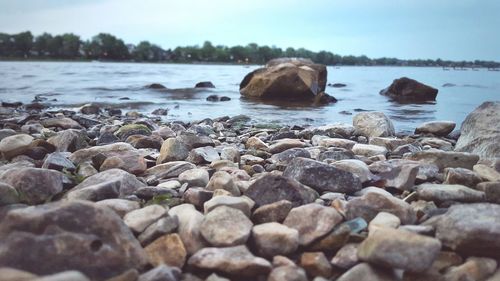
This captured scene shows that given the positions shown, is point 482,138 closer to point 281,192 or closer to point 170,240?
point 281,192

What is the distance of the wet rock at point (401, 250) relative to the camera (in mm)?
1738

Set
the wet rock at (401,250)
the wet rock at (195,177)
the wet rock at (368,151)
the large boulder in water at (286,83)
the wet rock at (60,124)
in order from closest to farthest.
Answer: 1. the wet rock at (401,250)
2. the wet rock at (195,177)
3. the wet rock at (368,151)
4. the wet rock at (60,124)
5. the large boulder in water at (286,83)

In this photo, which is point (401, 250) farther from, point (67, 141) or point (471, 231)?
point (67, 141)

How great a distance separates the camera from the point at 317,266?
1840 millimetres

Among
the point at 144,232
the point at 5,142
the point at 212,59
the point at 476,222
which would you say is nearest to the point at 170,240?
the point at 144,232

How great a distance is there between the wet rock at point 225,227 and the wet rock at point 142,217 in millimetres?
246

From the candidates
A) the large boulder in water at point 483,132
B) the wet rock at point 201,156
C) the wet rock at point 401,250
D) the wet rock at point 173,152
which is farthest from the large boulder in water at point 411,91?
the wet rock at point 401,250

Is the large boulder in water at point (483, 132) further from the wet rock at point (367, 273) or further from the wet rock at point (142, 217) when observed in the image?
the wet rock at point (142, 217)

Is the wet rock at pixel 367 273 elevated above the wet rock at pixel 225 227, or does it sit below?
below

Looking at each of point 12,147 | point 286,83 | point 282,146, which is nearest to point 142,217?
point 12,147

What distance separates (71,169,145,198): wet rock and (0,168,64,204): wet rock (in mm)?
126

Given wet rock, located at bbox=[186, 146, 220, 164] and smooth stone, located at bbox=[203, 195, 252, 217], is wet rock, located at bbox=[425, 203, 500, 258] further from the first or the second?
wet rock, located at bbox=[186, 146, 220, 164]

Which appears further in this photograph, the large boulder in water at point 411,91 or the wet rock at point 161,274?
the large boulder in water at point 411,91

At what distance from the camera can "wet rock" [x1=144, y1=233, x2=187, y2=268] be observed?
1.85 m
